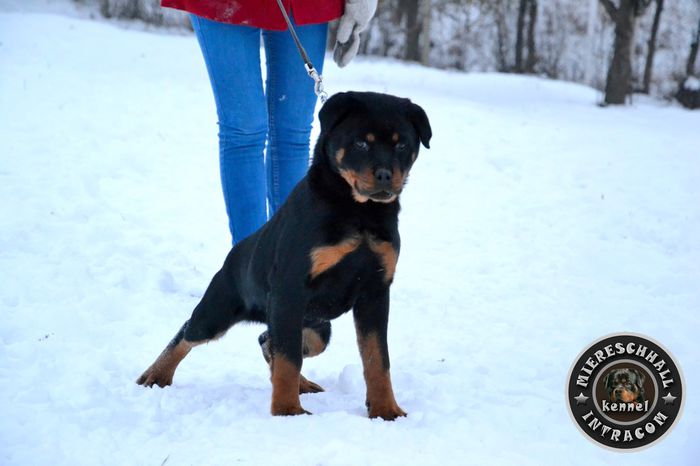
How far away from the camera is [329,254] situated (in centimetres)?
267

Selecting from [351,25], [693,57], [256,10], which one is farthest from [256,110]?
[693,57]

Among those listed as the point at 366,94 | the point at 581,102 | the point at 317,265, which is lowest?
the point at 581,102

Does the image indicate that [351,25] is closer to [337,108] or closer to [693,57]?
[337,108]

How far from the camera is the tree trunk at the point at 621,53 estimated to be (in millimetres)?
12781

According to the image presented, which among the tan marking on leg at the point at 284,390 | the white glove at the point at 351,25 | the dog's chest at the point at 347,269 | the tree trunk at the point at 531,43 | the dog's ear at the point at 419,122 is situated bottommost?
the tree trunk at the point at 531,43


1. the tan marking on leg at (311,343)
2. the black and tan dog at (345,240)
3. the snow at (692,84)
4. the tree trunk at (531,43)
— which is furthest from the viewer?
the tree trunk at (531,43)

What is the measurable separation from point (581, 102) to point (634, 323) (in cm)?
964

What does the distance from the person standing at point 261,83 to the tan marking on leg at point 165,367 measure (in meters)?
0.78

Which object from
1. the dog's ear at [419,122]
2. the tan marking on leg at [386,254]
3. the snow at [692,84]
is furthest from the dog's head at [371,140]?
the snow at [692,84]

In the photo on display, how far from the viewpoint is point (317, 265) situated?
268cm

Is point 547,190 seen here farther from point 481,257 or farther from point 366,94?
point 366,94

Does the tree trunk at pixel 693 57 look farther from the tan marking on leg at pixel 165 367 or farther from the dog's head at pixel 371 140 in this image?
the tan marking on leg at pixel 165 367

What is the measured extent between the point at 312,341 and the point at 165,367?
0.61m

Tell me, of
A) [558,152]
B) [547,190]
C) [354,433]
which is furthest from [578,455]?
[558,152]
